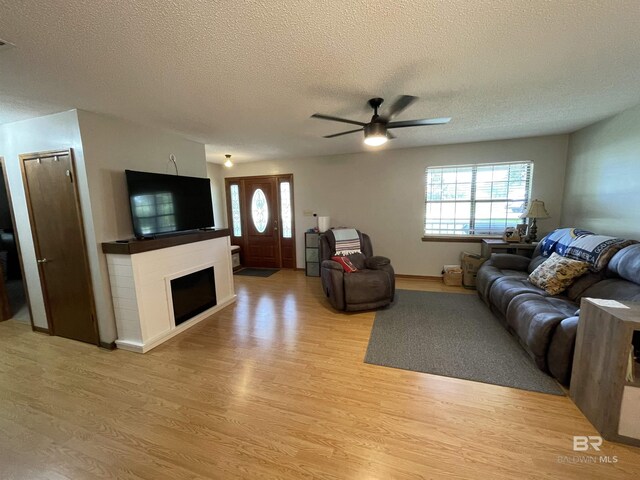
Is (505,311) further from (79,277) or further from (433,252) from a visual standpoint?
(79,277)

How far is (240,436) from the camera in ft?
5.15

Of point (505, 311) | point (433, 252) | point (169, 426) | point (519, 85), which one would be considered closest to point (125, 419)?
point (169, 426)

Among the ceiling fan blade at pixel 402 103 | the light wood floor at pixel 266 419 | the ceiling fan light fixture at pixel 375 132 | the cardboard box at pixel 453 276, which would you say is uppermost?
the ceiling fan blade at pixel 402 103

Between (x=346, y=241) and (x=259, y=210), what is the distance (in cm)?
247

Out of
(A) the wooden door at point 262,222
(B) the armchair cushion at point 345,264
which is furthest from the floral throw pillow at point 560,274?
(A) the wooden door at point 262,222

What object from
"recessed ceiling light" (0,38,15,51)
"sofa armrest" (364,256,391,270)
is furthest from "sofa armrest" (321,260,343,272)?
"recessed ceiling light" (0,38,15,51)

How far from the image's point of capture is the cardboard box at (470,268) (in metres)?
3.98

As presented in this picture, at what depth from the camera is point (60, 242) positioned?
2590 mm

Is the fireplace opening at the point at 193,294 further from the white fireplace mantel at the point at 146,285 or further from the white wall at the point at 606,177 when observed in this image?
the white wall at the point at 606,177

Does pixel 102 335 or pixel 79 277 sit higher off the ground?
pixel 79 277

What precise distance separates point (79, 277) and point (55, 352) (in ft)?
2.60

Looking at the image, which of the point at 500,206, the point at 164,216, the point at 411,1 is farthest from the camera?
the point at 500,206

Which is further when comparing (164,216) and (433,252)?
(433,252)

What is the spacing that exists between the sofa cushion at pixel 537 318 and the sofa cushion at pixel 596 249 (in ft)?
1.59
